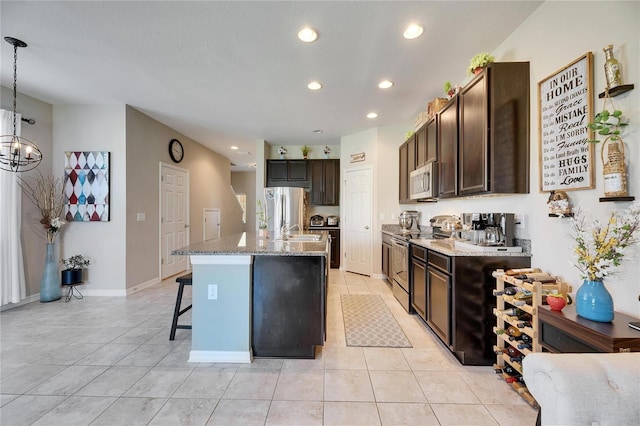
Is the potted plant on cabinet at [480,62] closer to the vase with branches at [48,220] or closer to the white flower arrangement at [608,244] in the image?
the white flower arrangement at [608,244]

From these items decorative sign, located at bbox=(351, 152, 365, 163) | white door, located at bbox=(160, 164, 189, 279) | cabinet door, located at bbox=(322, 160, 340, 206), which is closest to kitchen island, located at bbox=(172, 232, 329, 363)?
white door, located at bbox=(160, 164, 189, 279)

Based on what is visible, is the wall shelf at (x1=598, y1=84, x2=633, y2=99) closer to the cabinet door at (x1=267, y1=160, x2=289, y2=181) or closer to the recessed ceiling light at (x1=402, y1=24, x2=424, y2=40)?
the recessed ceiling light at (x1=402, y1=24, x2=424, y2=40)

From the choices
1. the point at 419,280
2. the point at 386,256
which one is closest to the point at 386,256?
the point at 386,256

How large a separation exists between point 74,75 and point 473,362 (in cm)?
490

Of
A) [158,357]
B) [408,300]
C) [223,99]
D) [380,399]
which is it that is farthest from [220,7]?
[408,300]

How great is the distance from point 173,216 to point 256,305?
12.1 ft

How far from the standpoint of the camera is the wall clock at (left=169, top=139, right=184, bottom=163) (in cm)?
495

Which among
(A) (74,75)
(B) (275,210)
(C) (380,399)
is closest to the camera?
(C) (380,399)

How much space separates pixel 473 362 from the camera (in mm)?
2080

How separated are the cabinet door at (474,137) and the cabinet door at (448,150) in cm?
8

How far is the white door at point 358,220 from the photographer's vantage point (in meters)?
4.94

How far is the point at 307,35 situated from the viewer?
229 cm

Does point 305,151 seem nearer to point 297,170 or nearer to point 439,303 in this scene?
point 297,170

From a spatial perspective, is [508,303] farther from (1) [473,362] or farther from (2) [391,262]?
(2) [391,262]
